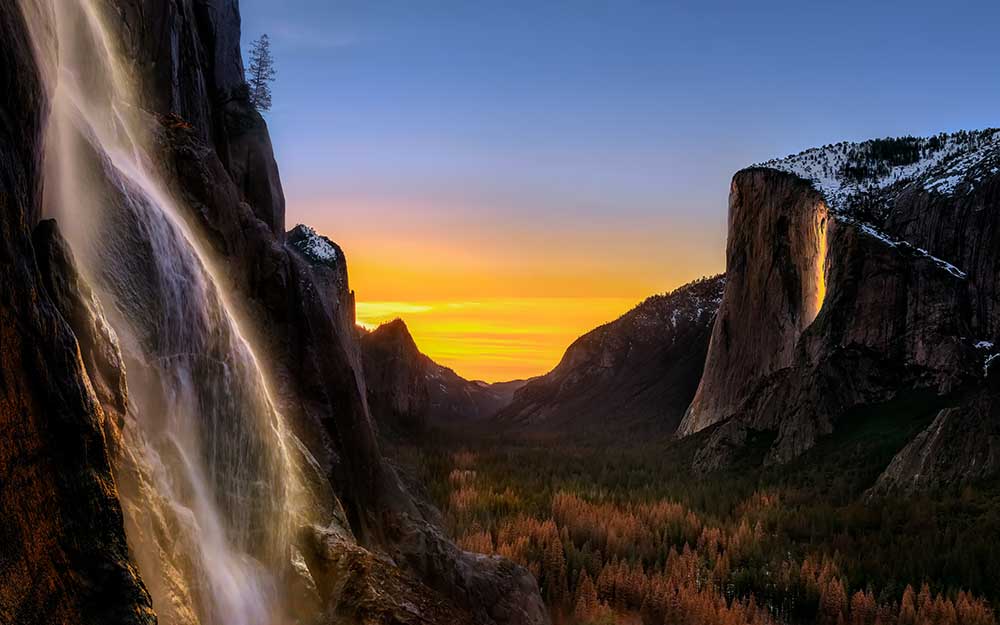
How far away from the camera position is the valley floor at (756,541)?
23.1m

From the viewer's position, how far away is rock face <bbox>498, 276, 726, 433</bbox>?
365ft

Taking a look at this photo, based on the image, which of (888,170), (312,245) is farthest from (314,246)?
(888,170)

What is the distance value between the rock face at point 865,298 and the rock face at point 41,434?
35.5 metres

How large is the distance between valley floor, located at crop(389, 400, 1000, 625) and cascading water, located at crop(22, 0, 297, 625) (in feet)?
49.4

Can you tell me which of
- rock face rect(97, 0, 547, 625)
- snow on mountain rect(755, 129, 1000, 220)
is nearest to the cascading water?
rock face rect(97, 0, 547, 625)

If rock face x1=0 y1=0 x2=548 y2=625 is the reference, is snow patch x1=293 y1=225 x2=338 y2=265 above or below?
above

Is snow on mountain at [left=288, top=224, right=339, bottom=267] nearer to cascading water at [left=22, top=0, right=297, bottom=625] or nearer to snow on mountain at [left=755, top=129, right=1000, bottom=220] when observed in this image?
cascading water at [left=22, top=0, right=297, bottom=625]

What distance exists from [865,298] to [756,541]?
2563 cm

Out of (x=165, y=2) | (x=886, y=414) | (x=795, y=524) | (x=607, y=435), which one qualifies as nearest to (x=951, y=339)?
(x=886, y=414)

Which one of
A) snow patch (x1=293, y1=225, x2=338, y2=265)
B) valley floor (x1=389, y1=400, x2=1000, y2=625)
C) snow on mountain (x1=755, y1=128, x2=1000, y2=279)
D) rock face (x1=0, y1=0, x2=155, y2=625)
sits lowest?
valley floor (x1=389, y1=400, x2=1000, y2=625)

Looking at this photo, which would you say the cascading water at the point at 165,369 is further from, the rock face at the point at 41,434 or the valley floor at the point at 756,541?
the valley floor at the point at 756,541

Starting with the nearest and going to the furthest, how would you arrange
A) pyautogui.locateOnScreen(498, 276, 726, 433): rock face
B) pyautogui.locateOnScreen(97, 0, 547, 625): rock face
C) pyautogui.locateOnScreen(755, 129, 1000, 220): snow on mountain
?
pyautogui.locateOnScreen(97, 0, 547, 625): rock face < pyautogui.locateOnScreen(755, 129, 1000, 220): snow on mountain < pyautogui.locateOnScreen(498, 276, 726, 433): rock face

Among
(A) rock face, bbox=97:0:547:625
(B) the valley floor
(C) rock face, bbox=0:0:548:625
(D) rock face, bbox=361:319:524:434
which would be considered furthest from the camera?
(D) rock face, bbox=361:319:524:434

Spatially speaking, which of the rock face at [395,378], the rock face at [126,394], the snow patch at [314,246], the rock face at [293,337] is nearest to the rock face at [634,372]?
the rock face at [395,378]
